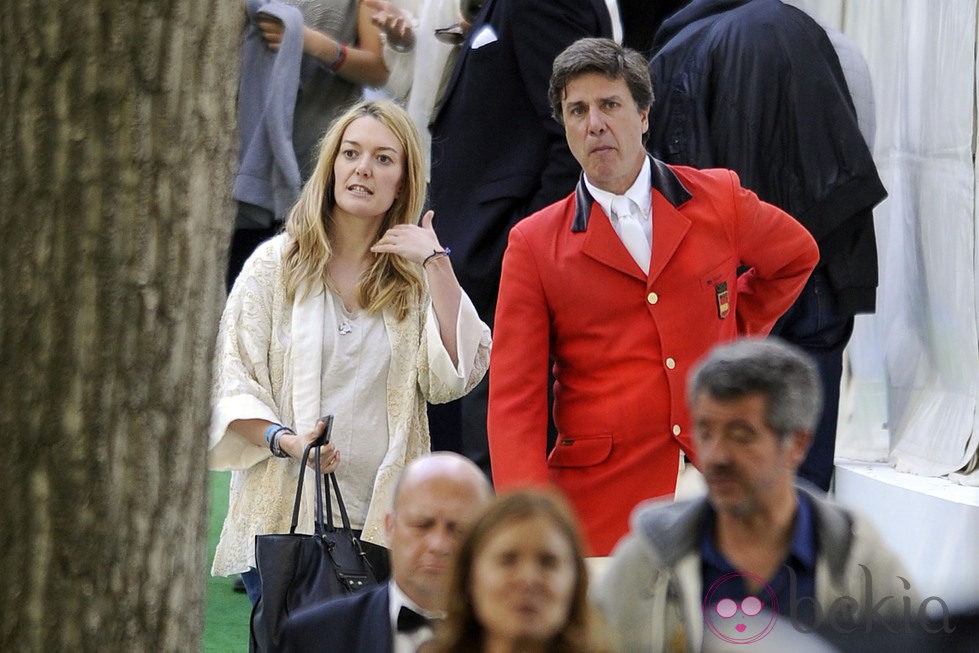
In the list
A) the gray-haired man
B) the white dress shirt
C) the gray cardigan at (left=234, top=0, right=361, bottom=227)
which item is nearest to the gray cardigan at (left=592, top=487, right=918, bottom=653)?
the gray-haired man

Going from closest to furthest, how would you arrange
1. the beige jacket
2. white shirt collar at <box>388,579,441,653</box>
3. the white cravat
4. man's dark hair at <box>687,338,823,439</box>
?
man's dark hair at <box>687,338,823,439</box>
white shirt collar at <box>388,579,441,653</box>
the white cravat
the beige jacket

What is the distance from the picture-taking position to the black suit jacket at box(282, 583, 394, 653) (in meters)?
3.51

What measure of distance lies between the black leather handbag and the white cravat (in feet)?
3.17

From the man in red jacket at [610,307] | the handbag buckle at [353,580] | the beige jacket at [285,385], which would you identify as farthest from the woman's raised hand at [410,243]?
the handbag buckle at [353,580]

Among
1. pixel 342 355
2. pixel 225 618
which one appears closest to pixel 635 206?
pixel 342 355

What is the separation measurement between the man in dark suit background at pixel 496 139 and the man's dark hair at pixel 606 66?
2.91 ft

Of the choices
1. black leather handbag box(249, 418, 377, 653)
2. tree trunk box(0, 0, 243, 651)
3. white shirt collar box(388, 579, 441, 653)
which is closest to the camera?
tree trunk box(0, 0, 243, 651)

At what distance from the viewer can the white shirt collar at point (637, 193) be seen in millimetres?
4379

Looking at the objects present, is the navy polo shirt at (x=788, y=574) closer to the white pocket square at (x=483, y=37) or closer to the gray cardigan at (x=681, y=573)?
the gray cardigan at (x=681, y=573)

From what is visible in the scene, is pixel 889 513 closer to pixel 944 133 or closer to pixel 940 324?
pixel 940 324

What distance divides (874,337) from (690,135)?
1.57m

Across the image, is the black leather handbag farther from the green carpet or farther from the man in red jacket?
the green carpet

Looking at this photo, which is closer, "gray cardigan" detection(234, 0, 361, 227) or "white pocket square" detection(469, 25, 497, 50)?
"white pocket square" detection(469, 25, 497, 50)

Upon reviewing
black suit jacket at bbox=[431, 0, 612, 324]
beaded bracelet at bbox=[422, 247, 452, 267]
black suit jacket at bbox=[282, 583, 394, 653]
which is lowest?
black suit jacket at bbox=[282, 583, 394, 653]
